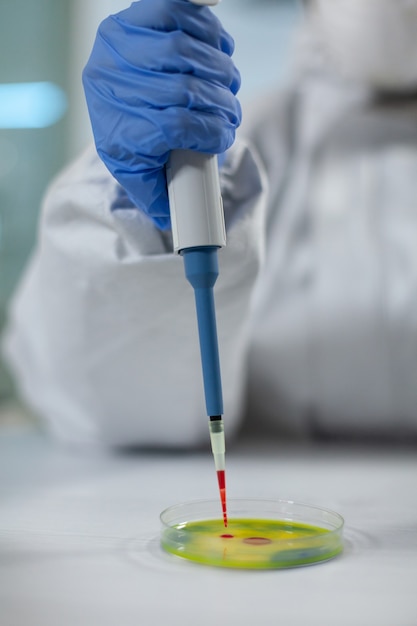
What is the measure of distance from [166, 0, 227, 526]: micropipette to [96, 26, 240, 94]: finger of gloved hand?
3 cm

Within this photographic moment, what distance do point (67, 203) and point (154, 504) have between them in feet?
1.06

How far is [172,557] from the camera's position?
1.53 feet

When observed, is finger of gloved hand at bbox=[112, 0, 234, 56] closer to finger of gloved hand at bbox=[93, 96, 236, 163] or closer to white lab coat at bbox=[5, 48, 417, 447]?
finger of gloved hand at bbox=[93, 96, 236, 163]

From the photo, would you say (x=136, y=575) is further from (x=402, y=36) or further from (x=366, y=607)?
(x=402, y=36)

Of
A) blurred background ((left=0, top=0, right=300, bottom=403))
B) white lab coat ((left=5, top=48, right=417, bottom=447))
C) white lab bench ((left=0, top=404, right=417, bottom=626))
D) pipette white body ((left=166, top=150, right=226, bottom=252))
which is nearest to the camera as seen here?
white lab bench ((left=0, top=404, right=417, bottom=626))

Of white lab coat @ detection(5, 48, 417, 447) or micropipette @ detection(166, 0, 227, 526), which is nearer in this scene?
micropipette @ detection(166, 0, 227, 526)

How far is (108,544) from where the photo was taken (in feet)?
1.62

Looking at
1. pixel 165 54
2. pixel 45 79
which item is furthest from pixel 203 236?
pixel 45 79

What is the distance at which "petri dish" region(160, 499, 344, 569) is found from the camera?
1.48 ft

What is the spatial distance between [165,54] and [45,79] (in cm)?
173

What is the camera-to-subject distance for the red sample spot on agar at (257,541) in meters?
0.48

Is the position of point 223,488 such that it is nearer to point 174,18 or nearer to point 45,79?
point 174,18

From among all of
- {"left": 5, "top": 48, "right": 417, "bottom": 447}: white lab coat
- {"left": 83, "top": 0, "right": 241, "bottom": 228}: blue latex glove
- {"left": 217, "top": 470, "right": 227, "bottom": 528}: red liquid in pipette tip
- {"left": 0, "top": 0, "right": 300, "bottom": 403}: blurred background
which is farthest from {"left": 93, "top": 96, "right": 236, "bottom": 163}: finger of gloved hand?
{"left": 0, "top": 0, "right": 300, "bottom": 403}: blurred background

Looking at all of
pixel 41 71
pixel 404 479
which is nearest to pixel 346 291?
pixel 404 479
